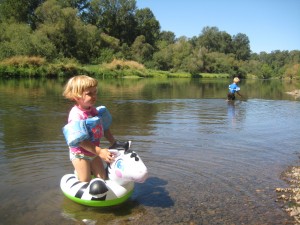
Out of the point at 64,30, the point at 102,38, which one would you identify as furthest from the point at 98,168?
the point at 102,38

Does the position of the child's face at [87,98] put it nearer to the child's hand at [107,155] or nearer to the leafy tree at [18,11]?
the child's hand at [107,155]

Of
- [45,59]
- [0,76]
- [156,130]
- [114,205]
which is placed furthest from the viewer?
[45,59]

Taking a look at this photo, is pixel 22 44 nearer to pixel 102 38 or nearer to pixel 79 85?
pixel 102 38

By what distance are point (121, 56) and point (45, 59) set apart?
25738mm

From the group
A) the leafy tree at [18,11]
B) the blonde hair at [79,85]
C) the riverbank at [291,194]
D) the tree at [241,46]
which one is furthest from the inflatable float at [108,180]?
the tree at [241,46]

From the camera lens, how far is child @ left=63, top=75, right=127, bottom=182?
4543mm

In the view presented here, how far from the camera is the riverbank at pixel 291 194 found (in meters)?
4.74

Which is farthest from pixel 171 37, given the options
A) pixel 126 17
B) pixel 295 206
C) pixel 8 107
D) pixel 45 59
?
pixel 295 206

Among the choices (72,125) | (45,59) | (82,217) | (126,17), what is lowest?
(82,217)

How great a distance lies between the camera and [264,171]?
21.5 feet

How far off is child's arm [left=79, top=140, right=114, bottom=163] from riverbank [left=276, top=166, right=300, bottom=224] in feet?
8.52

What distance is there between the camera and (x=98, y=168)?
5.05m

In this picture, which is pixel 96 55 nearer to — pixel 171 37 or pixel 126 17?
pixel 126 17

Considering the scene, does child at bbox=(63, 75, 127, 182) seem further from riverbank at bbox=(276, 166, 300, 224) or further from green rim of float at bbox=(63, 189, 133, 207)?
riverbank at bbox=(276, 166, 300, 224)
